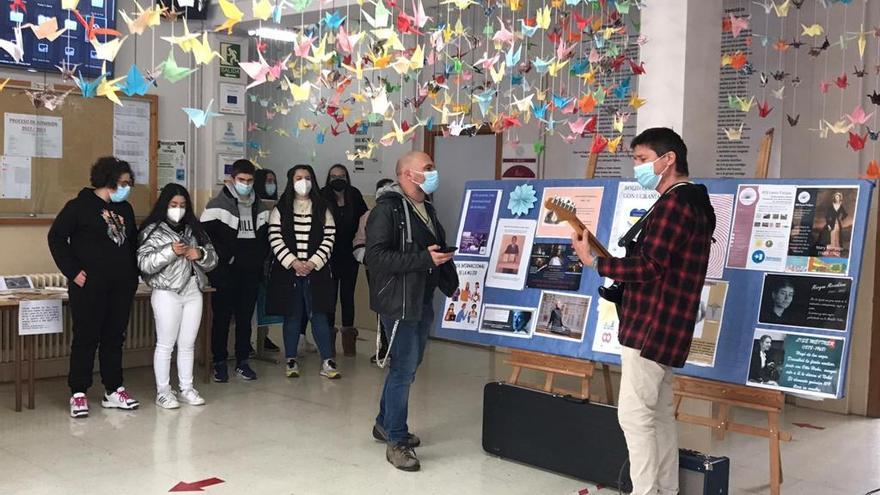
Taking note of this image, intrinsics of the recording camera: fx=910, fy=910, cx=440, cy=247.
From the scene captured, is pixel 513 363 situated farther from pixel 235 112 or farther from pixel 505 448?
pixel 235 112

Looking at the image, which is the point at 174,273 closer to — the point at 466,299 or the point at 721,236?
the point at 466,299

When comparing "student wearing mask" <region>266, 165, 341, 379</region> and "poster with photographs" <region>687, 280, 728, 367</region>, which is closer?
"poster with photographs" <region>687, 280, 728, 367</region>

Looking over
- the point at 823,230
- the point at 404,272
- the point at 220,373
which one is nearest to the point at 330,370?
the point at 220,373

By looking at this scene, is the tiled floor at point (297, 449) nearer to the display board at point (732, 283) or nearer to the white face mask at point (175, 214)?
the display board at point (732, 283)

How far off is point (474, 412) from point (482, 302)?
120cm

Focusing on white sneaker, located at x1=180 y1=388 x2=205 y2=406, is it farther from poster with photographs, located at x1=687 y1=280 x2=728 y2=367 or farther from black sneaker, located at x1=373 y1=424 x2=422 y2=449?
poster with photographs, located at x1=687 y1=280 x2=728 y2=367

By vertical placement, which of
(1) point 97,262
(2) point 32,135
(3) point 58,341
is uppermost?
(2) point 32,135

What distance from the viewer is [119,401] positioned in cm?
577

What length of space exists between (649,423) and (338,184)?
4480 mm

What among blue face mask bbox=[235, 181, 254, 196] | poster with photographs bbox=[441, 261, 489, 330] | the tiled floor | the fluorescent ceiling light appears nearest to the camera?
the tiled floor

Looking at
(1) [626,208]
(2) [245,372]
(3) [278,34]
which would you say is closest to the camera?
(1) [626,208]

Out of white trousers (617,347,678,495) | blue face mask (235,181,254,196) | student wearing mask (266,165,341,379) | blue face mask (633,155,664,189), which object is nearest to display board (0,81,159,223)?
blue face mask (235,181,254,196)

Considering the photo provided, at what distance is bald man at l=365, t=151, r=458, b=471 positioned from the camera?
4469mm

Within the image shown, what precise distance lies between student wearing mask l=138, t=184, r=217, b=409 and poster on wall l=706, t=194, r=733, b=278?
318 cm
